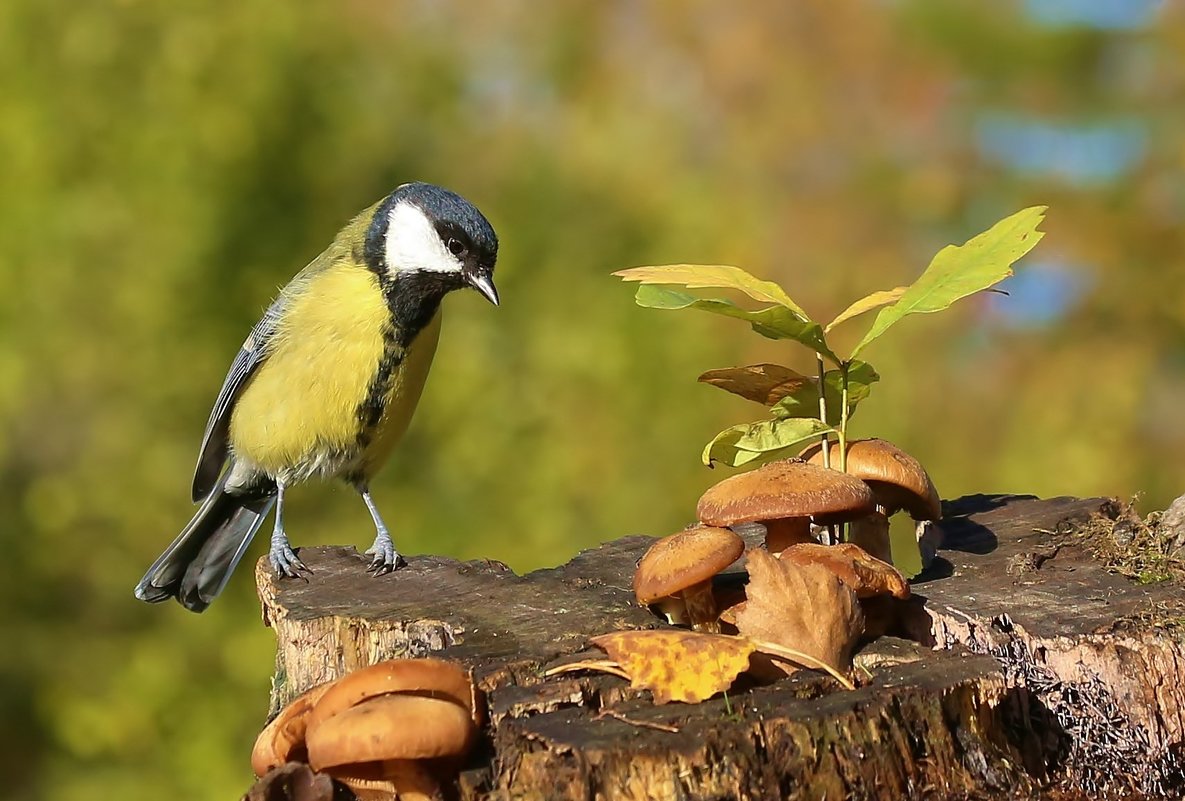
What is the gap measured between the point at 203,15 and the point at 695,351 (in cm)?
249

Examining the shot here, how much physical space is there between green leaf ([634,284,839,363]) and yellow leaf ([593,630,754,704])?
59 cm

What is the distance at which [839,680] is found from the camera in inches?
73.8

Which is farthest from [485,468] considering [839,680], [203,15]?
[839,680]

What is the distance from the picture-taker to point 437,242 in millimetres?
3359

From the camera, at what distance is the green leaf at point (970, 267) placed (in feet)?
7.30

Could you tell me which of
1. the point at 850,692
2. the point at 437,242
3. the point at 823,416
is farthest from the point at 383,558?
the point at 850,692

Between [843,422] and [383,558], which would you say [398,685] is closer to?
[843,422]

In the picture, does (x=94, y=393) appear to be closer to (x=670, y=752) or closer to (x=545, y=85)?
(x=545, y=85)

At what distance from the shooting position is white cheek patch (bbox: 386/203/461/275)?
3.35 metres

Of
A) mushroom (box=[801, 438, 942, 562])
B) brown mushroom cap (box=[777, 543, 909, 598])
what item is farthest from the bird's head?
brown mushroom cap (box=[777, 543, 909, 598])

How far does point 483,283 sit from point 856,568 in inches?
61.4

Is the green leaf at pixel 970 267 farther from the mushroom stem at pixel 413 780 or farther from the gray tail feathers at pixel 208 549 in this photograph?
the gray tail feathers at pixel 208 549

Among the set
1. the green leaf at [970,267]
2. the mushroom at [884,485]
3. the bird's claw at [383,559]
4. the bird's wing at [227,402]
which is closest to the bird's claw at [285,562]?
the bird's claw at [383,559]

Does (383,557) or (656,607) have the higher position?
(383,557)
